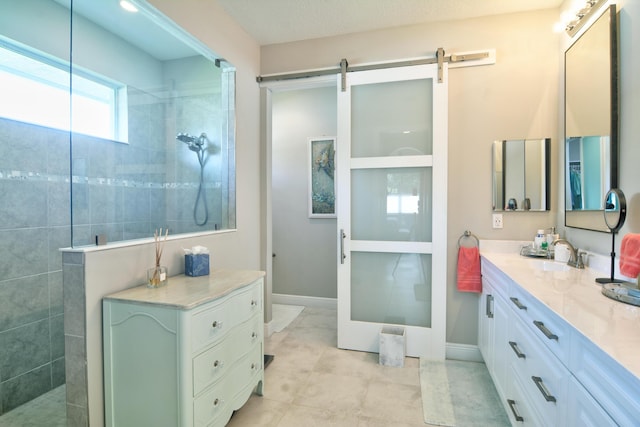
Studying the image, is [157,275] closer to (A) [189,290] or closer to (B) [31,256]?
(A) [189,290]

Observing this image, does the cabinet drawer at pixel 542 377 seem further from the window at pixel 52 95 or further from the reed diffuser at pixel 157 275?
the window at pixel 52 95

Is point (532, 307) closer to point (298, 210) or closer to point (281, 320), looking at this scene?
point (281, 320)

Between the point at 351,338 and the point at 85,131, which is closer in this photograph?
the point at 85,131

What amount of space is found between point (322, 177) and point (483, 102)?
1916mm

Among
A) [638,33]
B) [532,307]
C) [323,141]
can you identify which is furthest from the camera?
[323,141]

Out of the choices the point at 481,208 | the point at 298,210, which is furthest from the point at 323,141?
the point at 481,208

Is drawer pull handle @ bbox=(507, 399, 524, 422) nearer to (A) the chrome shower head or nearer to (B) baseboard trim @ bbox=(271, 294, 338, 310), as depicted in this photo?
(B) baseboard trim @ bbox=(271, 294, 338, 310)

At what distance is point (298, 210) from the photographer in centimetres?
387

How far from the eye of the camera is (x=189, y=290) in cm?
155

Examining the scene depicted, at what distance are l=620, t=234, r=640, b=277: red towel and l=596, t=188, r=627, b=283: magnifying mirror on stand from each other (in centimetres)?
17

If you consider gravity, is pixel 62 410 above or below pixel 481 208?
below

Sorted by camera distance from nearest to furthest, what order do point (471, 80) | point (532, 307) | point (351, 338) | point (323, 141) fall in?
point (532, 307) → point (471, 80) → point (351, 338) → point (323, 141)

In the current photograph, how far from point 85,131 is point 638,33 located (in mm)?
3301

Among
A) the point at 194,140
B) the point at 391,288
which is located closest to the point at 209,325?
the point at 391,288
